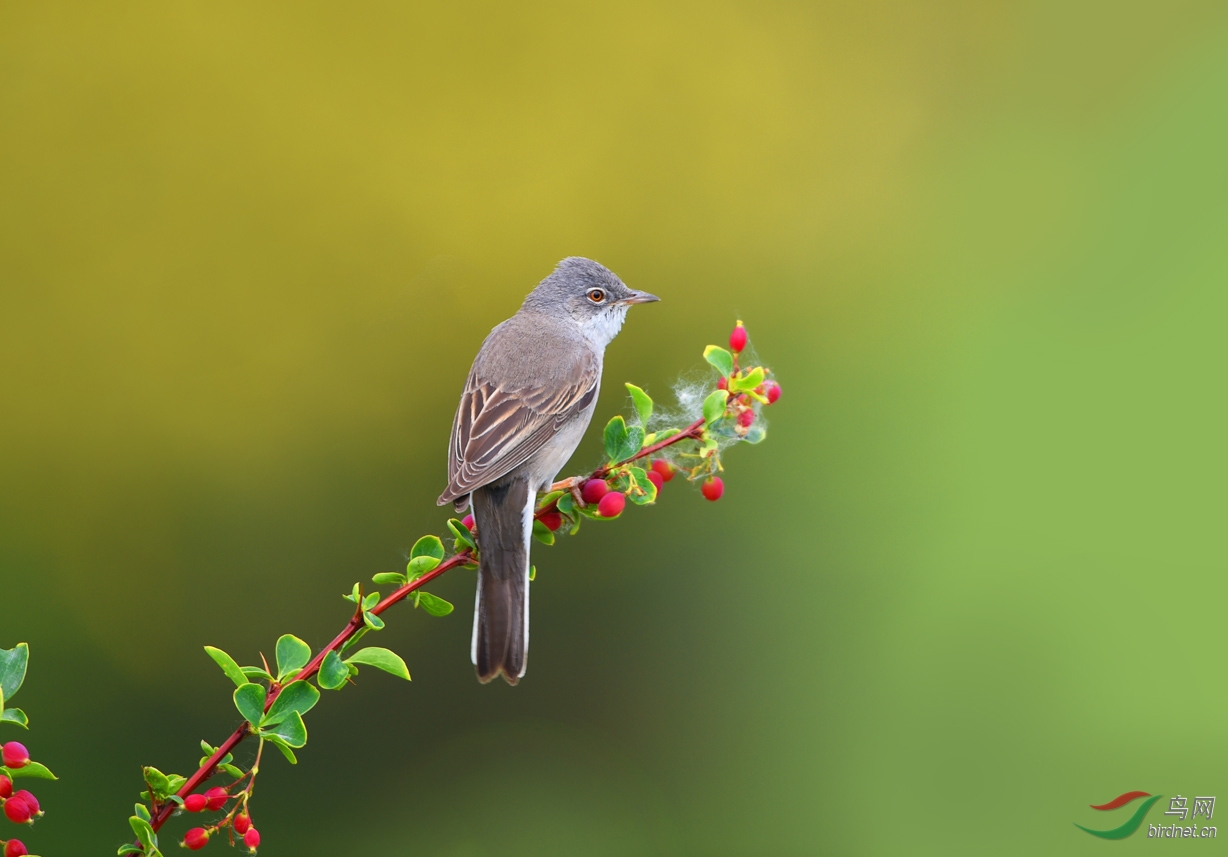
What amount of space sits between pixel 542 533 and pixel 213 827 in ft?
3.58

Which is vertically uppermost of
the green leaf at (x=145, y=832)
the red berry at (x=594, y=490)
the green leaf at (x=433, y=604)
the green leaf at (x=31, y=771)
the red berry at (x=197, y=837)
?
the red berry at (x=594, y=490)

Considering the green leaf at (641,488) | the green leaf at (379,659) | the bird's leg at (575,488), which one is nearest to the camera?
Answer: the green leaf at (379,659)

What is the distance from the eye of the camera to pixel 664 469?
7.64ft

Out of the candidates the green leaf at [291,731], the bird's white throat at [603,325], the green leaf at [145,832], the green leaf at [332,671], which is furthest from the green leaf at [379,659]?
the bird's white throat at [603,325]

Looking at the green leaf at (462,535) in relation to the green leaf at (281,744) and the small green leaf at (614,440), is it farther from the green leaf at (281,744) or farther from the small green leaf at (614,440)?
the green leaf at (281,744)

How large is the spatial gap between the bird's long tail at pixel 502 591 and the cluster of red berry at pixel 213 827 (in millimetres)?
749

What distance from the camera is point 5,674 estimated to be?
1.61 meters

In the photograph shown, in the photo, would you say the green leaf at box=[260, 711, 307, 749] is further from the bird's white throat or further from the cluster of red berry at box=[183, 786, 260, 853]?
the bird's white throat

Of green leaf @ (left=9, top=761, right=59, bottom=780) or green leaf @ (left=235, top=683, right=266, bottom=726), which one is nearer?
green leaf @ (left=9, top=761, right=59, bottom=780)

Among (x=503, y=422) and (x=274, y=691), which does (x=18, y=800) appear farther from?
(x=503, y=422)

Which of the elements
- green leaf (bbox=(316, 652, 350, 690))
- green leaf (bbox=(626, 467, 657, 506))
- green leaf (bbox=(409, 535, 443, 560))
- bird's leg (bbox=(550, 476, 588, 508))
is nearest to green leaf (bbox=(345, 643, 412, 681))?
green leaf (bbox=(316, 652, 350, 690))

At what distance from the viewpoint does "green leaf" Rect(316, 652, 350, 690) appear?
5.70 feet

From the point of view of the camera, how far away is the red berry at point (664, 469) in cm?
232

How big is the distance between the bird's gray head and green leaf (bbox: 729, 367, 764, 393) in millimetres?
1517
